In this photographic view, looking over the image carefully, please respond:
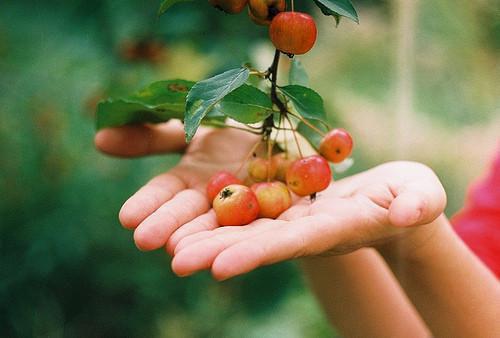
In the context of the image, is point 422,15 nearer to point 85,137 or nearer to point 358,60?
point 358,60

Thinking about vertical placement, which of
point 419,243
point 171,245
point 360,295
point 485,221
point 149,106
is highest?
point 149,106

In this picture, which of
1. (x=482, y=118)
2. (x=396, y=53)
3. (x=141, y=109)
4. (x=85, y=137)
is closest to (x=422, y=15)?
(x=396, y=53)

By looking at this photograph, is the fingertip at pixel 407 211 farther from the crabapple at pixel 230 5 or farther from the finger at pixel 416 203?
the crabapple at pixel 230 5

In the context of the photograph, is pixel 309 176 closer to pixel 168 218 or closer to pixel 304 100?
pixel 304 100

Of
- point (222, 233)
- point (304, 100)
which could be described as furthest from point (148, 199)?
point (304, 100)

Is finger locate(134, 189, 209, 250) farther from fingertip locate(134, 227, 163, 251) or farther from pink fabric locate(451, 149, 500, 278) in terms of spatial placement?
pink fabric locate(451, 149, 500, 278)

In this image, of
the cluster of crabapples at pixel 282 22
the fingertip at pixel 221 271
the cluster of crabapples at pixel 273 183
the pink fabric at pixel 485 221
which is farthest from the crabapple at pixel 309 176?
the pink fabric at pixel 485 221
